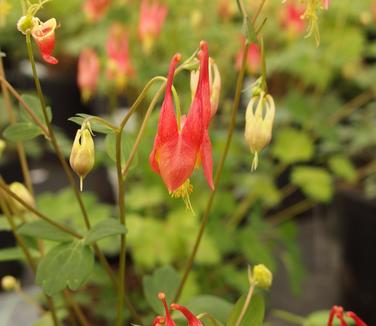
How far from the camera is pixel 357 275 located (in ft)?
4.60

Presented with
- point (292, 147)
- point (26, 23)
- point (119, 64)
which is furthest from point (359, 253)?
point (26, 23)

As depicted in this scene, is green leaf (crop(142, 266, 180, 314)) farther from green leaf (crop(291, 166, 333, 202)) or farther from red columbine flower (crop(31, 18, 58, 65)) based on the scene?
green leaf (crop(291, 166, 333, 202))

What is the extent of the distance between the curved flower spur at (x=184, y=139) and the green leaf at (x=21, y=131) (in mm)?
158

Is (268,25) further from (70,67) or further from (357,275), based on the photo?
(70,67)

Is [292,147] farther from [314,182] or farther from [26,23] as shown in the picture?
[26,23]

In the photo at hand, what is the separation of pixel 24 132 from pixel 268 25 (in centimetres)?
112

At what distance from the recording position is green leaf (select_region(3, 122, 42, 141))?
525mm

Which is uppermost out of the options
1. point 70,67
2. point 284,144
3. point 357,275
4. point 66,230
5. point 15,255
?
point 66,230

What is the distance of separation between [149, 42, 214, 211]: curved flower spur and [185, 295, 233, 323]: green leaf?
0.71 ft

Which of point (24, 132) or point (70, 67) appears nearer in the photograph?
point (24, 132)

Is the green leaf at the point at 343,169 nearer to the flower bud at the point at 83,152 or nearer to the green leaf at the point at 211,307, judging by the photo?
the green leaf at the point at 211,307

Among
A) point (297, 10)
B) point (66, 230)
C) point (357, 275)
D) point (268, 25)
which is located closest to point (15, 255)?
point (66, 230)

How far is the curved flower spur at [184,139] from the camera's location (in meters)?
0.40

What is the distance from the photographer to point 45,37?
0.43m
